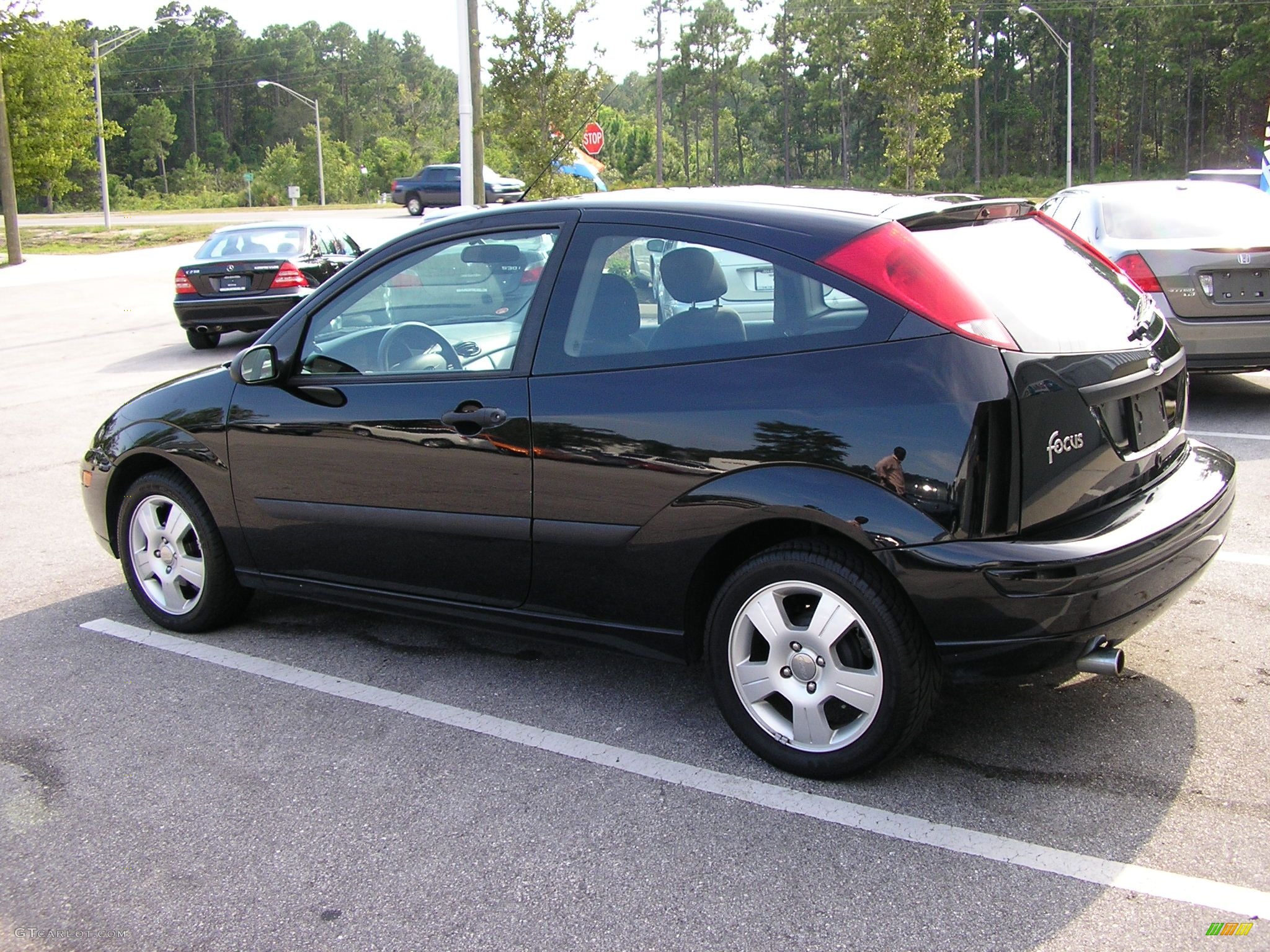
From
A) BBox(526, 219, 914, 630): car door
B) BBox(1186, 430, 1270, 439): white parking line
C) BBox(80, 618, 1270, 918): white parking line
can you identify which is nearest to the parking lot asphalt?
BBox(80, 618, 1270, 918): white parking line

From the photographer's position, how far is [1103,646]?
10.7 feet

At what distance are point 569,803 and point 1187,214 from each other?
273 inches

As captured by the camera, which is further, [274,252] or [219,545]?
[274,252]

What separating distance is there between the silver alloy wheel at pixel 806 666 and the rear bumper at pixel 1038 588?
231mm

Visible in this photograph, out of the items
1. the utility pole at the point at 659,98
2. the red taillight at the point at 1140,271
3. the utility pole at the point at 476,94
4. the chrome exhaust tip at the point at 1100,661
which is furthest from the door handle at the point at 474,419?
the utility pole at the point at 659,98

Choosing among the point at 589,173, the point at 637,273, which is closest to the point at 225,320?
the point at 637,273

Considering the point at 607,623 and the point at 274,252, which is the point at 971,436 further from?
Result: the point at 274,252

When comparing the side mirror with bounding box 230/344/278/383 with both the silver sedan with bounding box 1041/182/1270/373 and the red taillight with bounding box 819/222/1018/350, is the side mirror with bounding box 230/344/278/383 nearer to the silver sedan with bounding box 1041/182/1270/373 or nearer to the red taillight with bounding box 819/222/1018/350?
the red taillight with bounding box 819/222/1018/350

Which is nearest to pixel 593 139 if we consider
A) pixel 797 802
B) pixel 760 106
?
pixel 797 802

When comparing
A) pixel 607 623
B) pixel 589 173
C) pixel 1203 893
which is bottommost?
pixel 1203 893

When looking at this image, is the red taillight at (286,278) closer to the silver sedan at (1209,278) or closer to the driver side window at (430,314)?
the silver sedan at (1209,278)

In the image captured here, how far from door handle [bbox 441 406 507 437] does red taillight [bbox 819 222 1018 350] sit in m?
1.16

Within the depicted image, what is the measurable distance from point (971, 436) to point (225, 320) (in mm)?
12574

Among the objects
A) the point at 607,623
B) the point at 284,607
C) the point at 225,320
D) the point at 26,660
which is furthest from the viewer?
the point at 225,320
